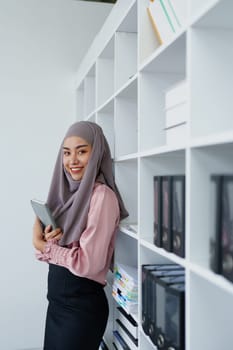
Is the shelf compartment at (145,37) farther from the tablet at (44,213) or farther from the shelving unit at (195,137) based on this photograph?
the tablet at (44,213)

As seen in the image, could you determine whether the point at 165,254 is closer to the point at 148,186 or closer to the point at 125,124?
the point at 148,186

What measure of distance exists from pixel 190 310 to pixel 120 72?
4.15 ft

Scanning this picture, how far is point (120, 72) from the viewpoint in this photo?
201cm

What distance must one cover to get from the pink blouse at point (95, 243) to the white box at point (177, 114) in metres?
0.63

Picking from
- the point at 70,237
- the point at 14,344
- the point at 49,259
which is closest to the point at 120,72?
the point at 70,237

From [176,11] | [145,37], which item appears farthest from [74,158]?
[176,11]

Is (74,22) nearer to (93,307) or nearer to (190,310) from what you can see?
(93,307)

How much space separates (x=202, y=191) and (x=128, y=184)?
104 centimetres

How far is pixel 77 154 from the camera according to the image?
1.98 metres

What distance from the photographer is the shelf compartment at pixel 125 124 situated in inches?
78.9

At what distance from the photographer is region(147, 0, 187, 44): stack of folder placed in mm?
1264

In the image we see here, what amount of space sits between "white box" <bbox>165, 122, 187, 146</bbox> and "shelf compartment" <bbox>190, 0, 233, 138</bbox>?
95mm

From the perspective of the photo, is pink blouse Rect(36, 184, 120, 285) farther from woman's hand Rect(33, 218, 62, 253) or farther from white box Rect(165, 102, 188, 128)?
white box Rect(165, 102, 188, 128)

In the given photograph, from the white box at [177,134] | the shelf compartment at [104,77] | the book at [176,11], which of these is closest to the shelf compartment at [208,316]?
the white box at [177,134]
